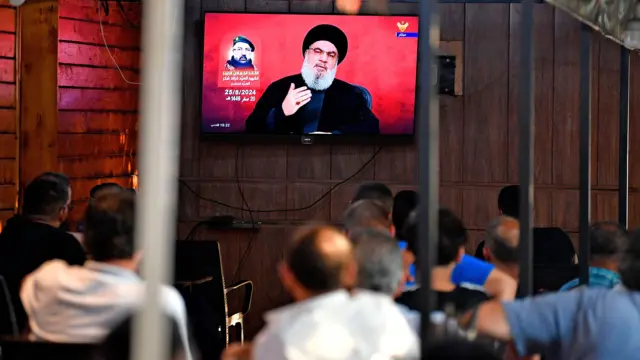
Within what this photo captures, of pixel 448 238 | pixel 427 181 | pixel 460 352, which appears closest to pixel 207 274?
pixel 448 238

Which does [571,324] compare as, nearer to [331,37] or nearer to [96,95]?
[331,37]

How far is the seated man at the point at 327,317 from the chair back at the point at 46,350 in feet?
1.84

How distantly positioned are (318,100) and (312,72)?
0.18 metres

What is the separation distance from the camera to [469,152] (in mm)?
7082

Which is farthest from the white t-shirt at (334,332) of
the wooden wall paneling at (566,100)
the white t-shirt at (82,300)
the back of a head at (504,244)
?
the wooden wall paneling at (566,100)

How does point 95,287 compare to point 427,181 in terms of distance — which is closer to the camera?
point 427,181

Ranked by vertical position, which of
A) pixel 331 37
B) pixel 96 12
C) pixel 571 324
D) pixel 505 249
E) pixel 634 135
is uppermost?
pixel 96 12

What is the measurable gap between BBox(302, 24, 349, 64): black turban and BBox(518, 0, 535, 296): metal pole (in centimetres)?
Answer: 353

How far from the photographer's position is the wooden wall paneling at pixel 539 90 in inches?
277

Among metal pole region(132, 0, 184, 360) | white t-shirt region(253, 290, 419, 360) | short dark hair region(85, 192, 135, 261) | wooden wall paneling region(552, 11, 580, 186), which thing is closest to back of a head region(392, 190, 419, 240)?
short dark hair region(85, 192, 135, 261)

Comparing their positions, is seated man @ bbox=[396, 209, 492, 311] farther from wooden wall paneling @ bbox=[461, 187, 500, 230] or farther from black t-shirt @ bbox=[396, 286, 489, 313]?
wooden wall paneling @ bbox=[461, 187, 500, 230]

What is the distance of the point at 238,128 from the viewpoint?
7.05m

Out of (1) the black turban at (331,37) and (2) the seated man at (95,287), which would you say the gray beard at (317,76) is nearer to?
(1) the black turban at (331,37)

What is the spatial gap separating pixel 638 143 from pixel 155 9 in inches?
226
